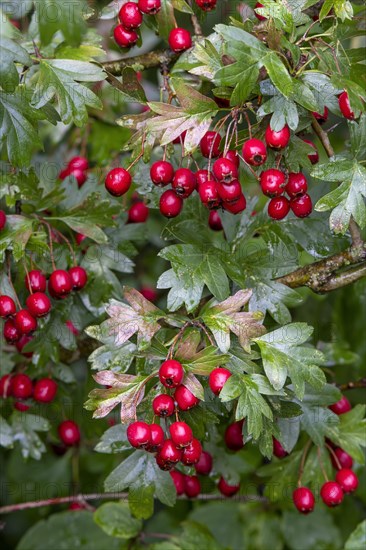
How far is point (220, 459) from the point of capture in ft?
6.11

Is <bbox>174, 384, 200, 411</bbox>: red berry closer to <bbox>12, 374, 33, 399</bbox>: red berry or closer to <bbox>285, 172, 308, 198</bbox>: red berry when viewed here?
<bbox>285, 172, 308, 198</bbox>: red berry

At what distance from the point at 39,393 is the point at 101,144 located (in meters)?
0.89

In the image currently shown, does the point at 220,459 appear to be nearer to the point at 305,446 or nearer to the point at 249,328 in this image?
the point at 305,446

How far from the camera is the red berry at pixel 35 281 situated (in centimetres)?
166

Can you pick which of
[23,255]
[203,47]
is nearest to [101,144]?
[23,255]

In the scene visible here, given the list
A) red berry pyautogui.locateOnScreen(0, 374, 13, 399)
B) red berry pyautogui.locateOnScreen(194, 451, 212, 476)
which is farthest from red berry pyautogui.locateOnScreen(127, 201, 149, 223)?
red berry pyautogui.locateOnScreen(194, 451, 212, 476)

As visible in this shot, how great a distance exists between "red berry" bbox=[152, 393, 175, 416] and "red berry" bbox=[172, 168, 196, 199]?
396 mm

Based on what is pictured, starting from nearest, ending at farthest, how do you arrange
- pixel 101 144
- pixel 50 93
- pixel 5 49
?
pixel 5 49 < pixel 50 93 < pixel 101 144

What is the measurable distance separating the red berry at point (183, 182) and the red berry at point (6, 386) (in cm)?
71

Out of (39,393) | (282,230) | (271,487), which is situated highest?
(282,230)

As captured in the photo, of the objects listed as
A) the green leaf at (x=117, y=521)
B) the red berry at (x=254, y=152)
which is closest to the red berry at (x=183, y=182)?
the red berry at (x=254, y=152)

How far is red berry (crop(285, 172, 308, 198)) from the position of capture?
1465 mm

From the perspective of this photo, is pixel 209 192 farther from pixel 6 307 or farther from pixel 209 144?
pixel 6 307

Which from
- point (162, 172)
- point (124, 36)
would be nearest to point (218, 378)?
point (162, 172)
